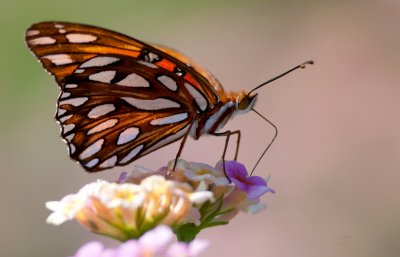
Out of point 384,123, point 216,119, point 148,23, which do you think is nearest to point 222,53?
point 148,23

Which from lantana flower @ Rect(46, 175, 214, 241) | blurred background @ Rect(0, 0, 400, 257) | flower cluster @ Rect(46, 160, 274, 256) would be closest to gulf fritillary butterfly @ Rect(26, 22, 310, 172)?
flower cluster @ Rect(46, 160, 274, 256)

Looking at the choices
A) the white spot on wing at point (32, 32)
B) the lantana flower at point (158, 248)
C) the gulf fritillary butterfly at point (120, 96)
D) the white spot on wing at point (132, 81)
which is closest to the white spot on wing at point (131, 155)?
the gulf fritillary butterfly at point (120, 96)

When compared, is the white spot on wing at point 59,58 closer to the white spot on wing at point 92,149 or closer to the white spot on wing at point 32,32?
the white spot on wing at point 32,32

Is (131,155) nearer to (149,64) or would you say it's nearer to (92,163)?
(92,163)

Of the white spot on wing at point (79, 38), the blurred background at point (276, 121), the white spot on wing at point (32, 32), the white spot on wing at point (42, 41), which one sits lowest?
the blurred background at point (276, 121)

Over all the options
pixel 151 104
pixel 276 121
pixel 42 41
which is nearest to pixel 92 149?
pixel 151 104

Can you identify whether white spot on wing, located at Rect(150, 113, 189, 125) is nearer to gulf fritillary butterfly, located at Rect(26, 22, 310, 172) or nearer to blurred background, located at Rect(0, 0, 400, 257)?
gulf fritillary butterfly, located at Rect(26, 22, 310, 172)
